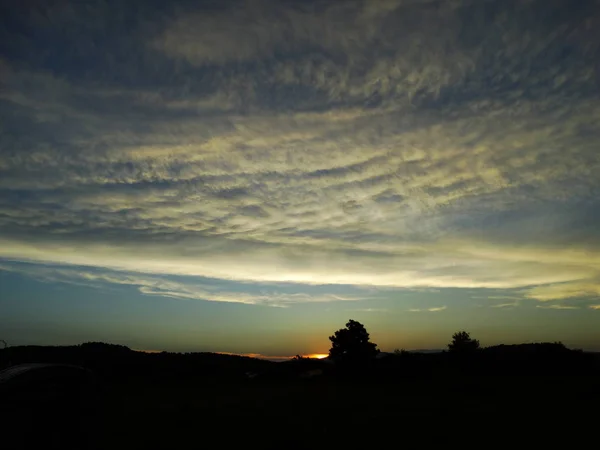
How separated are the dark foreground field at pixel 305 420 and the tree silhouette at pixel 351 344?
26322 mm

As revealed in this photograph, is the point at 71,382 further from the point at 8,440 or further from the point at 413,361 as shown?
the point at 413,361

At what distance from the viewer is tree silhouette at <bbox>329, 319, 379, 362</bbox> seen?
47375 mm

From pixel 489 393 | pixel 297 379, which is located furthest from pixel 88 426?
pixel 297 379

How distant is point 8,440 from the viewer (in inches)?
364

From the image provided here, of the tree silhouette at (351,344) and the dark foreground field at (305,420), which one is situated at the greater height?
the tree silhouette at (351,344)

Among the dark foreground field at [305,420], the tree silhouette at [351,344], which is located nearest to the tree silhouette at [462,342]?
the tree silhouette at [351,344]

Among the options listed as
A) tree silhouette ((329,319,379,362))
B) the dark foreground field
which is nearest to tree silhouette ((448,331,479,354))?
tree silhouette ((329,319,379,362))

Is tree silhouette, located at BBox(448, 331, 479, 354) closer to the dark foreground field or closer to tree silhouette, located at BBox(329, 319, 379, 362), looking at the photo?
tree silhouette, located at BBox(329, 319, 379, 362)

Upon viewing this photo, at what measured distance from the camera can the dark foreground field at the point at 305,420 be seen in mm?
10391

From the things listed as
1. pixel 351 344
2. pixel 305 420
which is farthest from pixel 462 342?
pixel 305 420

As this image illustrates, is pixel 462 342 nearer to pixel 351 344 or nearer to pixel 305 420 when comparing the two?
pixel 351 344

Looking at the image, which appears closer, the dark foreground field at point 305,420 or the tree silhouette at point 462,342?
the dark foreground field at point 305,420

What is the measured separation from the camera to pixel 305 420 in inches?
557

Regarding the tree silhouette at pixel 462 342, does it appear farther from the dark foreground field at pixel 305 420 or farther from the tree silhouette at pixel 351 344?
the dark foreground field at pixel 305 420
